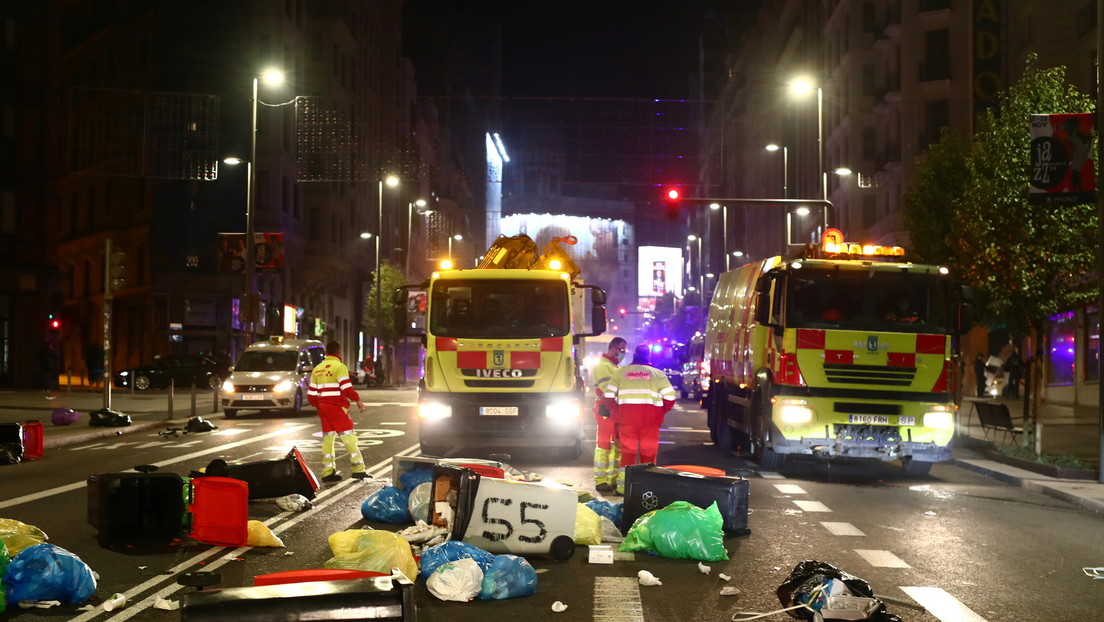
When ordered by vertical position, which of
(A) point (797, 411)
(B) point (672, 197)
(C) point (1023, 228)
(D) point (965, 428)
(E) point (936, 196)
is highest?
(E) point (936, 196)

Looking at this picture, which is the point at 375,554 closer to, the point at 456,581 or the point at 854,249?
the point at 456,581

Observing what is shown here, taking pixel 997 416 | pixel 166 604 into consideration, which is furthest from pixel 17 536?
pixel 997 416

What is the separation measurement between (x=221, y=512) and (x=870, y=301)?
33.6 feet

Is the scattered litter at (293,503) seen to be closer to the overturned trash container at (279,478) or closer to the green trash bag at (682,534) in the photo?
the overturned trash container at (279,478)

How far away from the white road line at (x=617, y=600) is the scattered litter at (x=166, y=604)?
2.51 metres

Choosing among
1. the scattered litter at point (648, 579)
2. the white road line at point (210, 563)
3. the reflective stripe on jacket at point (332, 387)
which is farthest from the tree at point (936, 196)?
the scattered litter at point (648, 579)

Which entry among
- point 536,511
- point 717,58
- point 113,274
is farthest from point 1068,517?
point 717,58

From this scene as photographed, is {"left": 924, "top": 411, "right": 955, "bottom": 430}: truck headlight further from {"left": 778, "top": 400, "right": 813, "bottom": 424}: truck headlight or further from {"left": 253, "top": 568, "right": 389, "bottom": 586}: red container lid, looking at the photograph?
{"left": 253, "top": 568, "right": 389, "bottom": 586}: red container lid

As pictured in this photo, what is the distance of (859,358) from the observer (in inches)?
669

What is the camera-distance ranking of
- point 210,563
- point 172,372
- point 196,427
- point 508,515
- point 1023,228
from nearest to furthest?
point 210,563 → point 508,515 → point 1023,228 → point 196,427 → point 172,372

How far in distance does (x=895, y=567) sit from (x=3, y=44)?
A: 43.3m

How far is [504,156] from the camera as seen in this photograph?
622ft

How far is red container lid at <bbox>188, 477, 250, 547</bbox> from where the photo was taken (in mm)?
9984

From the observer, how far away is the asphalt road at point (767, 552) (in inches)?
312
